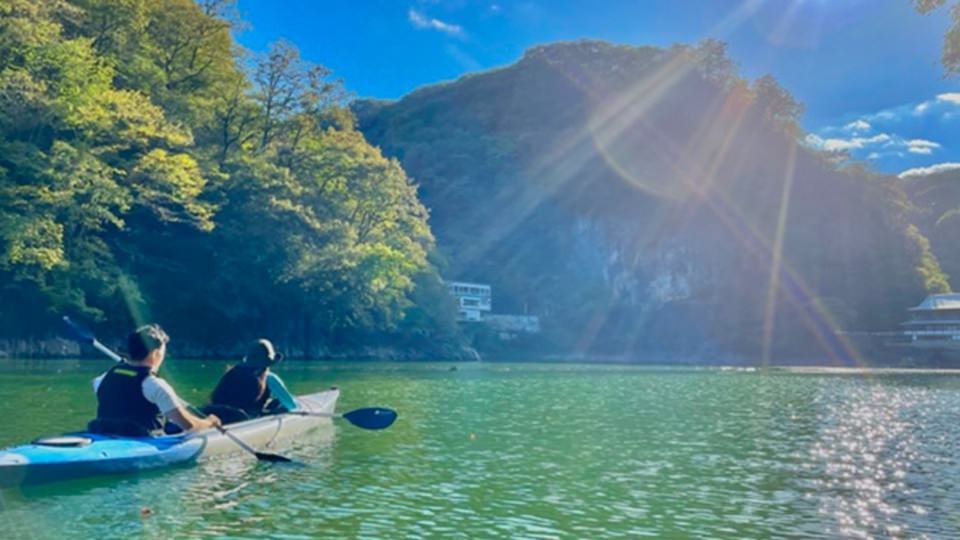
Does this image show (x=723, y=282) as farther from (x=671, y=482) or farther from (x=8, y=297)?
(x=671, y=482)

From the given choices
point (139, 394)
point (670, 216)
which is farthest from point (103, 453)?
point (670, 216)

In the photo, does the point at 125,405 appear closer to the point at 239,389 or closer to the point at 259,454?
the point at 259,454

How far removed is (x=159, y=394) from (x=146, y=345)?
2.72 ft

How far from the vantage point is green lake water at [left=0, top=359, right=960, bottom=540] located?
825cm

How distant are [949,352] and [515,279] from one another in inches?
2047

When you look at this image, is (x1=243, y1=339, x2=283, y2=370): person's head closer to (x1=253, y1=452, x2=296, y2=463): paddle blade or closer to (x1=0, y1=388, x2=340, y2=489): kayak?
(x1=0, y1=388, x2=340, y2=489): kayak

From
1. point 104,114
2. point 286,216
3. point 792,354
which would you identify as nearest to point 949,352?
point 792,354

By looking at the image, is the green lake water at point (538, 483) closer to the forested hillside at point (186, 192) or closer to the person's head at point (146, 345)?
the person's head at point (146, 345)

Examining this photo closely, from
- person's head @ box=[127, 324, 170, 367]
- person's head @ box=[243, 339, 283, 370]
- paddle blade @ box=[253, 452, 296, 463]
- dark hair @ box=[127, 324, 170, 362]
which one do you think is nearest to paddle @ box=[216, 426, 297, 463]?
paddle blade @ box=[253, 452, 296, 463]

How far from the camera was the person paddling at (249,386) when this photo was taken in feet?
44.0

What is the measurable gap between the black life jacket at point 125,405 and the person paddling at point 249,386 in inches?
102

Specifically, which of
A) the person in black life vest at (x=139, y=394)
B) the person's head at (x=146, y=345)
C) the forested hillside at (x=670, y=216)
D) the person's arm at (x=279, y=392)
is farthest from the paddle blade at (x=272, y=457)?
the forested hillside at (x=670, y=216)

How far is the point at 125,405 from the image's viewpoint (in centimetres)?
1051

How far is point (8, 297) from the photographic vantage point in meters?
38.3
